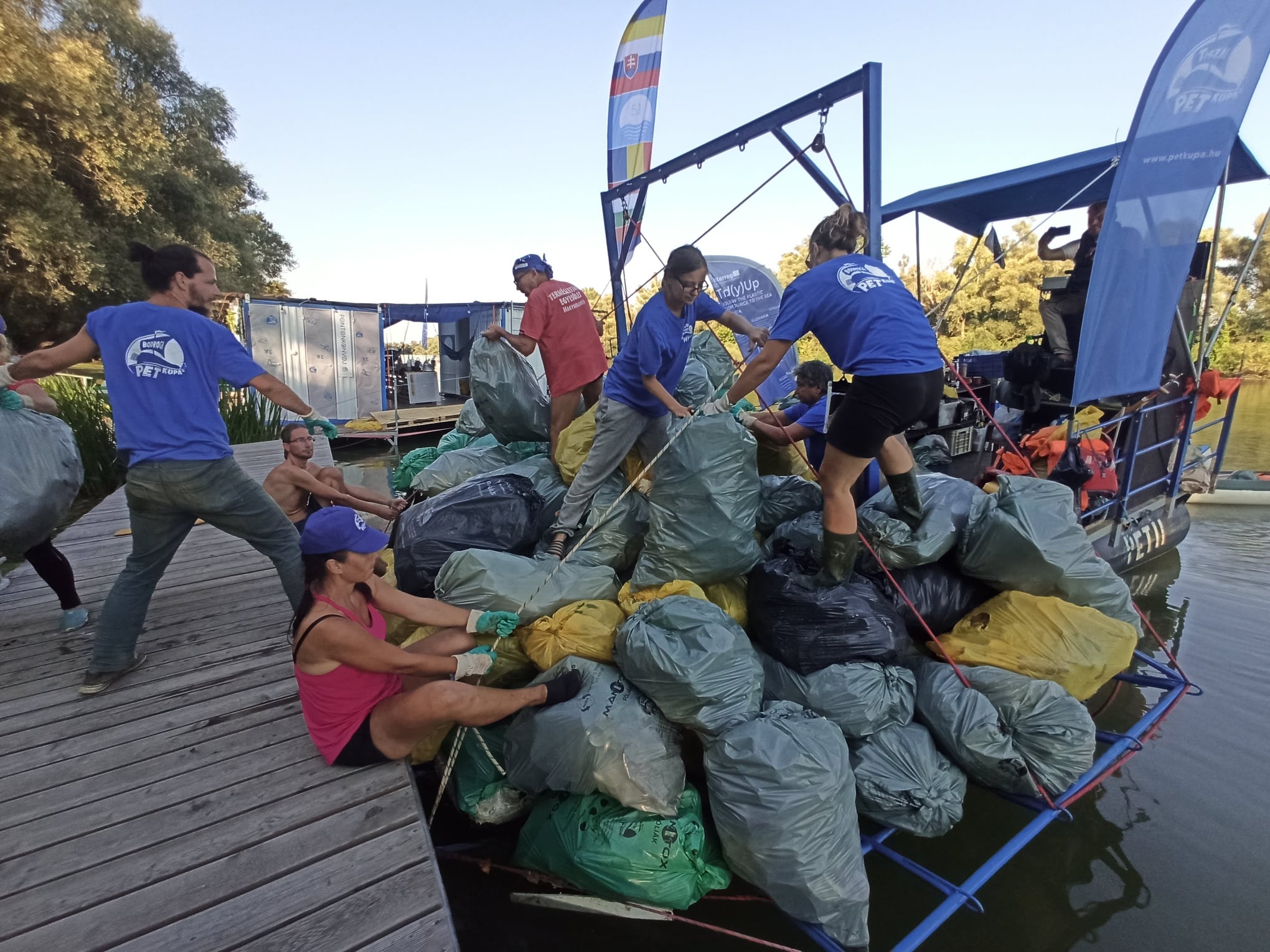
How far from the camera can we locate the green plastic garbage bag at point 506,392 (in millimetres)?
3922

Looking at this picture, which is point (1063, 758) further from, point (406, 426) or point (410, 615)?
point (406, 426)

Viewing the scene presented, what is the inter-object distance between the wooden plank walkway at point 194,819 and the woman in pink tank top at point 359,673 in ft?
0.45

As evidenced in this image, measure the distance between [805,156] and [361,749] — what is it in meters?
3.18

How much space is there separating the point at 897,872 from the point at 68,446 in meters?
3.92

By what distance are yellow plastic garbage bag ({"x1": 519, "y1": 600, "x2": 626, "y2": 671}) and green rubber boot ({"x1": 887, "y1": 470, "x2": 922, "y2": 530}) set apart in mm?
1201

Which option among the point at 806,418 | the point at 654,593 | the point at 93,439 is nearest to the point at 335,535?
the point at 654,593

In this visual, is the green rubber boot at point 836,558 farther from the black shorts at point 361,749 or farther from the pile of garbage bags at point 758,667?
the black shorts at point 361,749

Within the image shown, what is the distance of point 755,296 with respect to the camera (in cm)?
542

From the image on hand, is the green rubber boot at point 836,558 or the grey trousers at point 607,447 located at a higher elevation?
the grey trousers at point 607,447

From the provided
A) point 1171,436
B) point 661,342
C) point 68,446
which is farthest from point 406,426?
point 1171,436

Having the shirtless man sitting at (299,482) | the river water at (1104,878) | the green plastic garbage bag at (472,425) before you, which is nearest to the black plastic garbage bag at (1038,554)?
the river water at (1104,878)

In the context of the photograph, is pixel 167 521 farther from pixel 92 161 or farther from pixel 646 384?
pixel 92 161

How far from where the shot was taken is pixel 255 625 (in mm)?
2867

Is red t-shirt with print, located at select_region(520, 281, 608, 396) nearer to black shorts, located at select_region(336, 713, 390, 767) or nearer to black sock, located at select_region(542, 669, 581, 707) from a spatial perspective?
black sock, located at select_region(542, 669, 581, 707)
